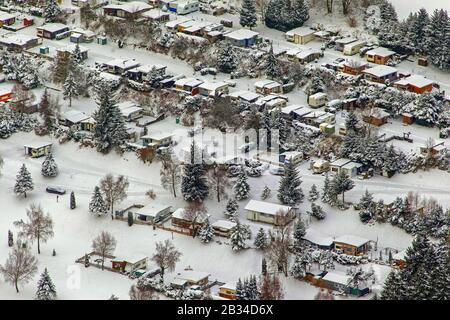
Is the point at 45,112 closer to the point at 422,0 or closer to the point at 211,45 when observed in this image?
the point at 211,45

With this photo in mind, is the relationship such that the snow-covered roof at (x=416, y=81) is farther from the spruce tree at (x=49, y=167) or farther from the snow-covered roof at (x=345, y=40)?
the spruce tree at (x=49, y=167)

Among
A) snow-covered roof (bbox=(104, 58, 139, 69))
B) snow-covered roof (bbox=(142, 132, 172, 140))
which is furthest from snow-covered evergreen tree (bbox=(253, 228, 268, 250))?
snow-covered roof (bbox=(104, 58, 139, 69))

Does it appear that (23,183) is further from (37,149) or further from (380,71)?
(380,71)

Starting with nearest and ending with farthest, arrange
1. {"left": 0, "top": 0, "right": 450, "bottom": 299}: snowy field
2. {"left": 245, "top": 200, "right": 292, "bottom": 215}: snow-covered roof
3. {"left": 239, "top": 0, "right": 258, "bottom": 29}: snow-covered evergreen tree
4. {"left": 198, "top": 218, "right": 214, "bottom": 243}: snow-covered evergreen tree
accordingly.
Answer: {"left": 0, "top": 0, "right": 450, "bottom": 299}: snowy field, {"left": 198, "top": 218, "right": 214, "bottom": 243}: snow-covered evergreen tree, {"left": 245, "top": 200, "right": 292, "bottom": 215}: snow-covered roof, {"left": 239, "top": 0, "right": 258, "bottom": 29}: snow-covered evergreen tree

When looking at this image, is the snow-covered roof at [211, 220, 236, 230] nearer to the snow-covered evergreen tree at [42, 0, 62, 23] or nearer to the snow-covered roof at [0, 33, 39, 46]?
A: the snow-covered roof at [0, 33, 39, 46]

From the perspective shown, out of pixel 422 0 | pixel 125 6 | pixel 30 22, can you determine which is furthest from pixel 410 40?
pixel 30 22
